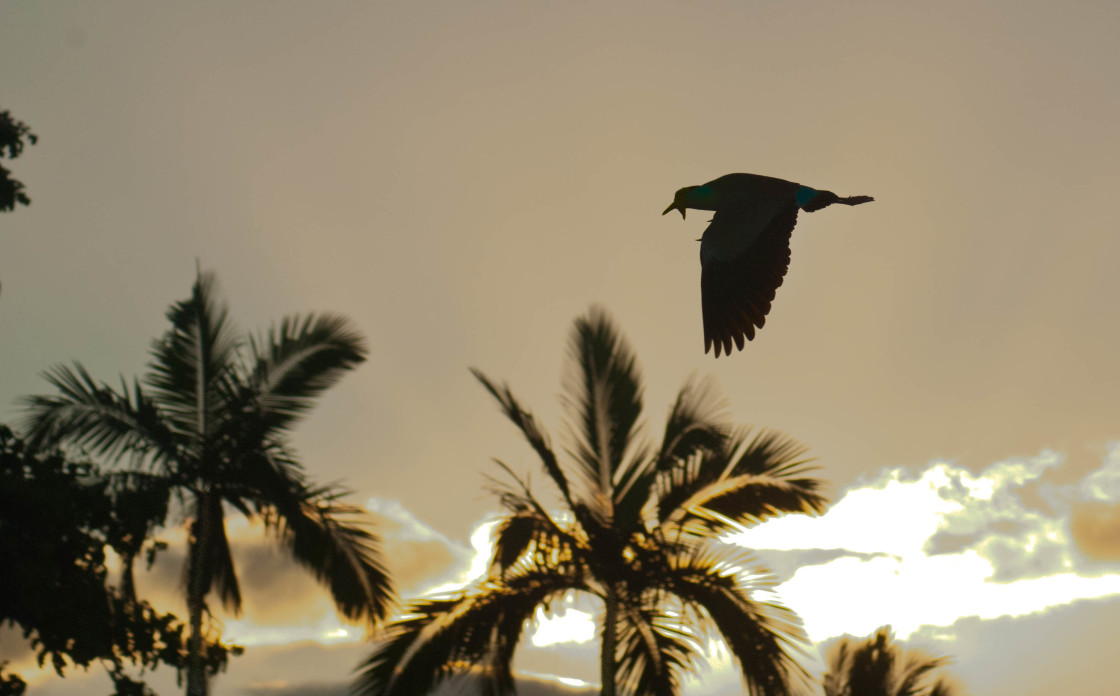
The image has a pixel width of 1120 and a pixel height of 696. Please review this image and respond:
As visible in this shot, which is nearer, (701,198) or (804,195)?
(804,195)

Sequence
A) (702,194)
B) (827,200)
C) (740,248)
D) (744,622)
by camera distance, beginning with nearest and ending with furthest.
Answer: (827,200)
(702,194)
(740,248)
(744,622)

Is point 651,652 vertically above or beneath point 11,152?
beneath

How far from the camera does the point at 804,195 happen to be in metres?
4.33

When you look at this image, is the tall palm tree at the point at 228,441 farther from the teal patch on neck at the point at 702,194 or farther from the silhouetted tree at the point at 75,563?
the teal patch on neck at the point at 702,194

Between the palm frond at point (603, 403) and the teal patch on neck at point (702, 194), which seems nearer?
the teal patch on neck at point (702, 194)

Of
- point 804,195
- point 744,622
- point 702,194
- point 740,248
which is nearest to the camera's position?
point 804,195

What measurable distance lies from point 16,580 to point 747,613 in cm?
Answer: 672

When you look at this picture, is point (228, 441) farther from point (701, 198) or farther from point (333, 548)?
point (701, 198)

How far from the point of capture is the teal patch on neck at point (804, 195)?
4.28m

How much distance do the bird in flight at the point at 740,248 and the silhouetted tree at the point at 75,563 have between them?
6887 millimetres

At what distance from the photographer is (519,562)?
9312mm

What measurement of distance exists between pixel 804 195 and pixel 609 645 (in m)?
6.00

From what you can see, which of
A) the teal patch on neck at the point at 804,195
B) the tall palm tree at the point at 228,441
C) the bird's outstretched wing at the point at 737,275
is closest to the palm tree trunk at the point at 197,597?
the tall palm tree at the point at 228,441

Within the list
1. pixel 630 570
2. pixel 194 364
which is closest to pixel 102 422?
pixel 194 364
